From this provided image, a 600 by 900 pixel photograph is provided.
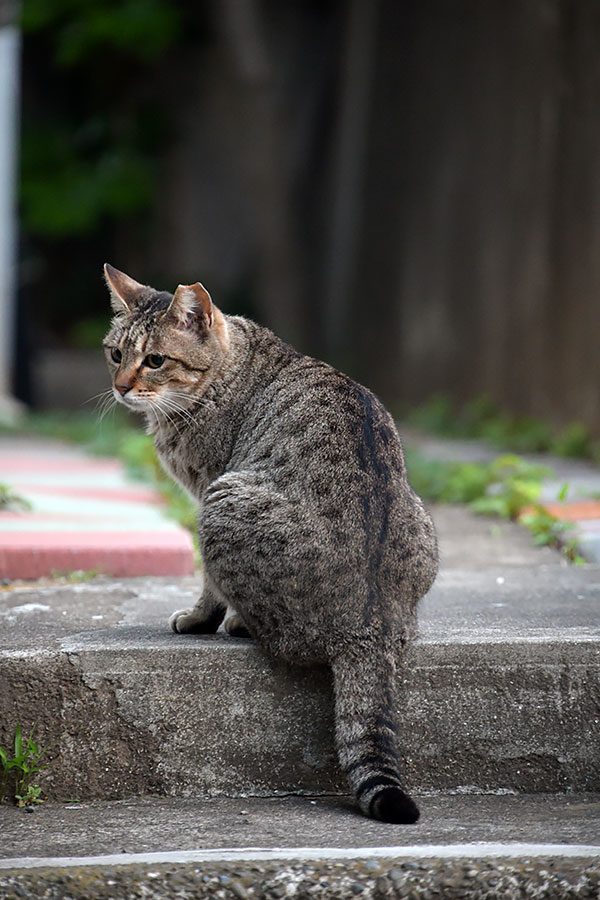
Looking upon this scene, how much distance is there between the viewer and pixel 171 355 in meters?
2.98

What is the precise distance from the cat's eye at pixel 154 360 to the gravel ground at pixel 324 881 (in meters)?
1.42

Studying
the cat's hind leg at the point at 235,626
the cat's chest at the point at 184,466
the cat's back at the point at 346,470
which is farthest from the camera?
the cat's chest at the point at 184,466

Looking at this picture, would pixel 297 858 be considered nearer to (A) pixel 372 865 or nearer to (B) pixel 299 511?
(A) pixel 372 865

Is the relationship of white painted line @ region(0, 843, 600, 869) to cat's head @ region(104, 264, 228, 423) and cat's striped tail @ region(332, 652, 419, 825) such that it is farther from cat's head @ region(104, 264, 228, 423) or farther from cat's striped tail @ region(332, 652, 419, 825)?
cat's head @ region(104, 264, 228, 423)

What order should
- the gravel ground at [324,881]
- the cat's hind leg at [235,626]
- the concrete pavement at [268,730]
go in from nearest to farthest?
the gravel ground at [324,881] < the concrete pavement at [268,730] < the cat's hind leg at [235,626]

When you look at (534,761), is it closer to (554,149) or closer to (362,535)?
(362,535)

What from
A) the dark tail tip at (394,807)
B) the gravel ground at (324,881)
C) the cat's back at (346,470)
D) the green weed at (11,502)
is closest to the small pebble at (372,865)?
the gravel ground at (324,881)

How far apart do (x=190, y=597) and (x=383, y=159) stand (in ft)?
27.3

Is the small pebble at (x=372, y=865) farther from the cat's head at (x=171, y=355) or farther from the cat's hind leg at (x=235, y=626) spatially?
the cat's head at (x=171, y=355)

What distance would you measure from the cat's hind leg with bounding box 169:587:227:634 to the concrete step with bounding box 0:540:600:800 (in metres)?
0.11

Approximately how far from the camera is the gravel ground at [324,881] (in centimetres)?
192

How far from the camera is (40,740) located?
2.38 meters

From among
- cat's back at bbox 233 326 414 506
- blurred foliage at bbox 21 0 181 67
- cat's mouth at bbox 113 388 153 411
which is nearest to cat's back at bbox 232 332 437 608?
cat's back at bbox 233 326 414 506

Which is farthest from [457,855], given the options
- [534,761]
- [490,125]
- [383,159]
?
[383,159]
